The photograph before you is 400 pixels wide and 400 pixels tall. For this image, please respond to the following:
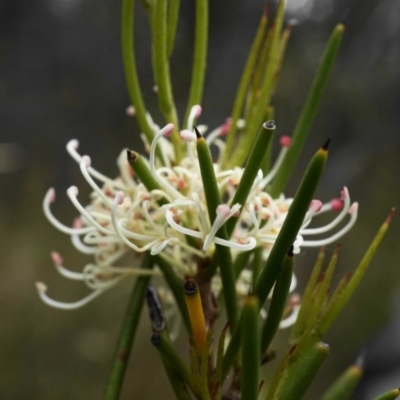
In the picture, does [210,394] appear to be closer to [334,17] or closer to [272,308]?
[272,308]

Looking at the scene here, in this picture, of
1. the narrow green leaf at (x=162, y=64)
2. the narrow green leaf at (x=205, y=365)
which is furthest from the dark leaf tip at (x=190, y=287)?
the narrow green leaf at (x=162, y=64)

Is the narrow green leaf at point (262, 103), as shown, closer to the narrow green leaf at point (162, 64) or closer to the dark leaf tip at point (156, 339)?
the narrow green leaf at point (162, 64)

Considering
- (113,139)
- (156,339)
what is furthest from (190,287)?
(113,139)

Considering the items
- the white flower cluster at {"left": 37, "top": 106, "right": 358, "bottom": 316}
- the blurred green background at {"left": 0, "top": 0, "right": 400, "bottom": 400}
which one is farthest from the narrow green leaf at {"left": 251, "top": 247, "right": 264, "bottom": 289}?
the blurred green background at {"left": 0, "top": 0, "right": 400, "bottom": 400}

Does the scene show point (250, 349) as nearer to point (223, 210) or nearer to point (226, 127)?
point (223, 210)

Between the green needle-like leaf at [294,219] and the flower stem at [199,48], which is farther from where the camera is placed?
the flower stem at [199,48]

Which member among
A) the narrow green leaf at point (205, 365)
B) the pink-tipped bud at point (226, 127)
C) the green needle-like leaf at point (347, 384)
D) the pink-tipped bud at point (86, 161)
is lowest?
the green needle-like leaf at point (347, 384)
